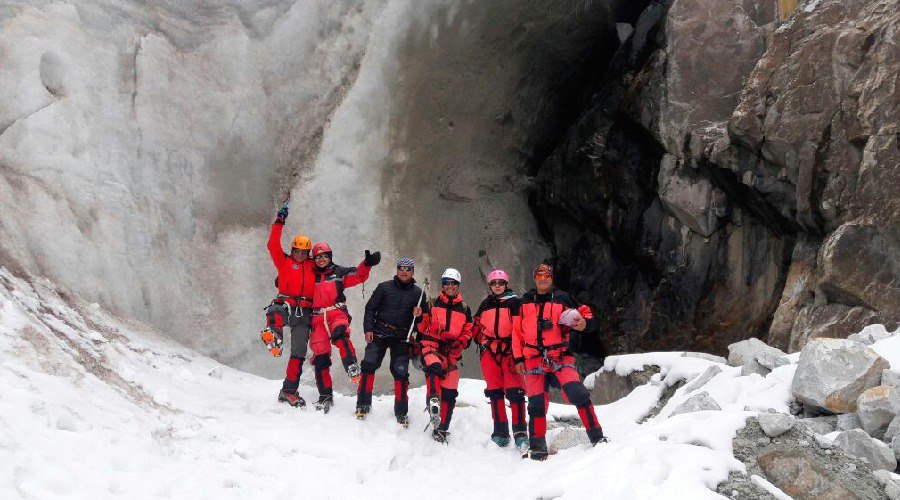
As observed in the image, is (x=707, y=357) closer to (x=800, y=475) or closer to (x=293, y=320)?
(x=800, y=475)

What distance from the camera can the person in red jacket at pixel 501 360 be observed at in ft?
21.9

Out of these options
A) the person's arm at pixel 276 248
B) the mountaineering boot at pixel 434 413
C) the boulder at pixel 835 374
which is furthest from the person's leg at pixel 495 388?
the boulder at pixel 835 374

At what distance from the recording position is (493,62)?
1297 centimetres

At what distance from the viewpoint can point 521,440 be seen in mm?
6590

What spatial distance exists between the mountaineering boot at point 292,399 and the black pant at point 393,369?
1.83 ft

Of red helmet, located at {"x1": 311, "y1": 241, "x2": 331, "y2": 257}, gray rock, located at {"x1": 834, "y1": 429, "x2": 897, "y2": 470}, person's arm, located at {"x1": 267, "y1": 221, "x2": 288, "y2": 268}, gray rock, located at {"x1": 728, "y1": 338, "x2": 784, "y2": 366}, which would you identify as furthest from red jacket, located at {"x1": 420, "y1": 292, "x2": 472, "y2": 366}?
gray rock, located at {"x1": 834, "y1": 429, "x2": 897, "y2": 470}

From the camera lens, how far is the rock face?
359 inches

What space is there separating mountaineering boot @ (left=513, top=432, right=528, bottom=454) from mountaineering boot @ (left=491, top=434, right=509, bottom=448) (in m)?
0.08

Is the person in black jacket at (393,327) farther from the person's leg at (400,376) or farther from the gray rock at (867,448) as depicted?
the gray rock at (867,448)

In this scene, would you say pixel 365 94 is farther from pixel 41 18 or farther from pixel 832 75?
pixel 832 75

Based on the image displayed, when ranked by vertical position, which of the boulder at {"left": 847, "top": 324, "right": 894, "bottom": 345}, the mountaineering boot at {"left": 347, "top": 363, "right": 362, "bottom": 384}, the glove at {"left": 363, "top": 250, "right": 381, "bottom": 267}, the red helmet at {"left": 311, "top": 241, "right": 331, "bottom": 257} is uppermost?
the red helmet at {"left": 311, "top": 241, "right": 331, "bottom": 257}

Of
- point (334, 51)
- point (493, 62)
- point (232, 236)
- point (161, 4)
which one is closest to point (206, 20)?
point (161, 4)

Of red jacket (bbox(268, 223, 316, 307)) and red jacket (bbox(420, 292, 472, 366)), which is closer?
red jacket (bbox(420, 292, 472, 366))

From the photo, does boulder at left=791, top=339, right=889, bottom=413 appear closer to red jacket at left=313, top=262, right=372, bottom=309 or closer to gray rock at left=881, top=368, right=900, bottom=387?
gray rock at left=881, top=368, right=900, bottom=387
